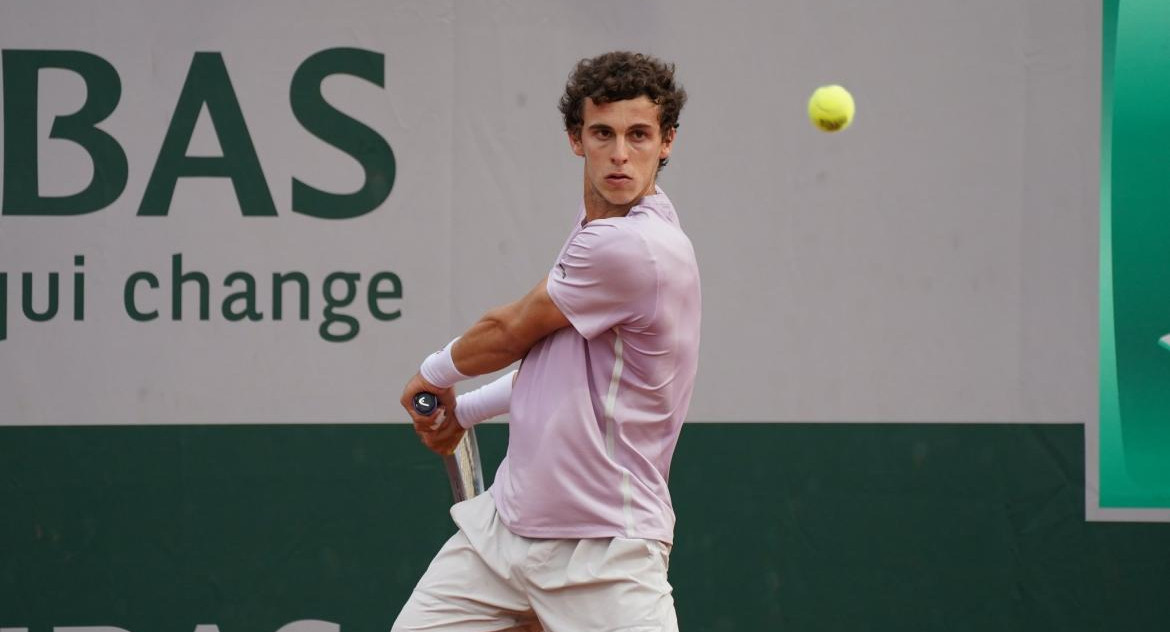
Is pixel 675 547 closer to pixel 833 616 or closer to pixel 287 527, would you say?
pixel 833 616

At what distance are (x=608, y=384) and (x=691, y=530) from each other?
178cm

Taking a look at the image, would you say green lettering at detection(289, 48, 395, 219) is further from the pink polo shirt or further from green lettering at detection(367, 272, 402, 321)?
the pink polo shirt

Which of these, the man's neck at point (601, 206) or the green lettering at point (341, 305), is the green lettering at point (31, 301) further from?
the man's neck at point (601, 206)

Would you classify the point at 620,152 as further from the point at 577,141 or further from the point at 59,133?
the point at 59,133

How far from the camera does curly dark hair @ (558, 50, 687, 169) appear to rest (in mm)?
2980

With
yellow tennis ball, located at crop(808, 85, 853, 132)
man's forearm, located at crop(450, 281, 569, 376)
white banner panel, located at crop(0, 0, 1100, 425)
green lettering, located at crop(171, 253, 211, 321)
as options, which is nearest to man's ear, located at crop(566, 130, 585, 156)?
man's forearm, located at crop(450, 281, 569, 376)

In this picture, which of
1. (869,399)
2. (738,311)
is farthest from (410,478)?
(869,399)

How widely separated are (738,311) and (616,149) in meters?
1.67

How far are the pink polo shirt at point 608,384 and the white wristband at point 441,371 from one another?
182 mm

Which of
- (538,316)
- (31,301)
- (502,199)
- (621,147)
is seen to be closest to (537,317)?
(538,316)

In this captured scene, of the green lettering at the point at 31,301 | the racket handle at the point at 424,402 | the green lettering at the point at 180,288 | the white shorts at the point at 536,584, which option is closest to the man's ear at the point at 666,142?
the racket handle at the point at 424,402

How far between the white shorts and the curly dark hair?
84 centimetres

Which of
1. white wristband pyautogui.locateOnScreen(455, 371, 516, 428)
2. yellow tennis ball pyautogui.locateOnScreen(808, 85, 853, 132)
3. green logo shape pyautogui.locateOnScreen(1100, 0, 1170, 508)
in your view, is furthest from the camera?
green logo shape pyautogui.locateOnScreen(1100, 0, 1170, 508)

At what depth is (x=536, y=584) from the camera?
2963 mm
